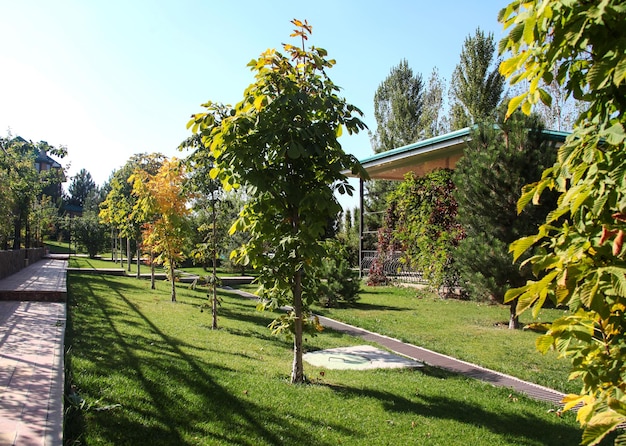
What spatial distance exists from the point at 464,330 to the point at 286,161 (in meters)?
6.53

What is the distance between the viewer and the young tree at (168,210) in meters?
12.6

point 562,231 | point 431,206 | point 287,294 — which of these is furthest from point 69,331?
point 431,206

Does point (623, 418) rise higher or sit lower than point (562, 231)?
lower

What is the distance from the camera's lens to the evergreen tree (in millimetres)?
9867

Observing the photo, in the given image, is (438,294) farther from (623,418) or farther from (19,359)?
(623,418)

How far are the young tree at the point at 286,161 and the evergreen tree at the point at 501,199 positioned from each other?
536 centimetres

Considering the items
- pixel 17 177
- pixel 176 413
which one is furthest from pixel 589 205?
pixel 17 177

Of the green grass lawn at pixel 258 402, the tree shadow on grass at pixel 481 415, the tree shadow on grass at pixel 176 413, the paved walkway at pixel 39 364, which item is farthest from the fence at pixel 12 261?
the tree shadow on grass at pixel 481 415

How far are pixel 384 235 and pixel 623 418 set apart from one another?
18.3 metres

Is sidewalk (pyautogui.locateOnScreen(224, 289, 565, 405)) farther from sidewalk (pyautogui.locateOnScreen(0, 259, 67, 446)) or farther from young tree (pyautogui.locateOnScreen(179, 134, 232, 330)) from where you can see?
sidewalk (pyautogui.locateOnScreen(0, 259, 67, 446))

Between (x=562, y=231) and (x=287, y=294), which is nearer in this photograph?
(x=562, y=231)

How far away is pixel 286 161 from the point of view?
Result: 5703mm

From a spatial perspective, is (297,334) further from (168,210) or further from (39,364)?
(168,210)

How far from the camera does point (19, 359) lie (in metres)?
5.50
